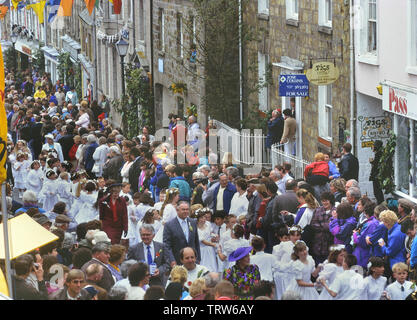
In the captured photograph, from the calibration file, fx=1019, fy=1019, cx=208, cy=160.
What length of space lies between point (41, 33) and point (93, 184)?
151 feet

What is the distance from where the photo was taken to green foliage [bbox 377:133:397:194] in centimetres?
1762

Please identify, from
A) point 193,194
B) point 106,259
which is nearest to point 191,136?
point 193,194

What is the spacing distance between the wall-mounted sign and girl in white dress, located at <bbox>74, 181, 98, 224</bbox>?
240 inches

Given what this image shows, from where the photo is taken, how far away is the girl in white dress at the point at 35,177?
18641 mm

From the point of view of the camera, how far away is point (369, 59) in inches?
734

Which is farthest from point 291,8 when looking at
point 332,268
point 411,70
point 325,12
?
point 332,268

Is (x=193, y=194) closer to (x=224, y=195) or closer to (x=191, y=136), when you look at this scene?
(x=224, y=195)

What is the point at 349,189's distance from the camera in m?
12.7

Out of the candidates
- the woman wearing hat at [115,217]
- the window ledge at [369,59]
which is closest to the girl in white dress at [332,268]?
the woman wearing hat at [115,217]

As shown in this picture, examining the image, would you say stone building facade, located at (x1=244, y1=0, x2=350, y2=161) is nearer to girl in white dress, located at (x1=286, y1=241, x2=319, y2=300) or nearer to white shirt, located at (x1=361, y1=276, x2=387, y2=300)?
girl in white dress, located at (x1=286, y1=241, x2=319, y2=300)

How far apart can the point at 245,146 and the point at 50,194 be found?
7.69 meters

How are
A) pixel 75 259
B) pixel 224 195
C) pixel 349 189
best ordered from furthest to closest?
pixel 224 195, pixel 349 189, pixel 75 259

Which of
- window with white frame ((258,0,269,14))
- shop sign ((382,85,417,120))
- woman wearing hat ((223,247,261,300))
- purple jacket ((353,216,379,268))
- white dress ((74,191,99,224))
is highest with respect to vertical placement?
window with white frame ((258,0,269,14))

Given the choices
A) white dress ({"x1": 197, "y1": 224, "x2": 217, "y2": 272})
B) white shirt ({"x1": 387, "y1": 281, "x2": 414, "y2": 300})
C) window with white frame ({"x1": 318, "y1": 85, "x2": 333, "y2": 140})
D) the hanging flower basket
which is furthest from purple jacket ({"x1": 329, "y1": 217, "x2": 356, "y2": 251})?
the hanging flower basket
